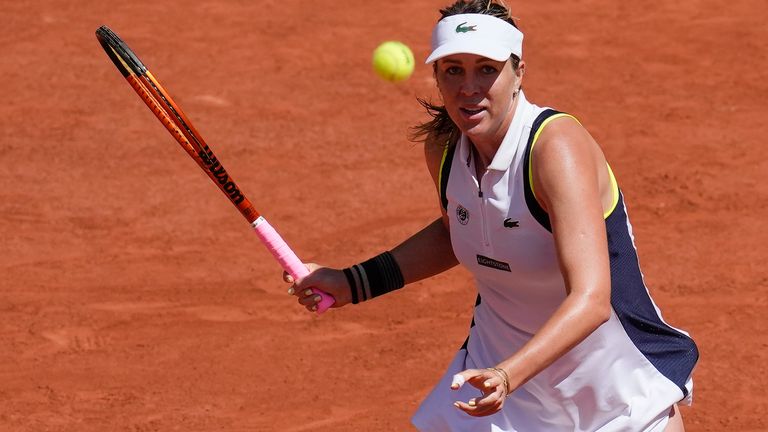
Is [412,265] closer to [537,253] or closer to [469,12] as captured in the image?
[537,253]

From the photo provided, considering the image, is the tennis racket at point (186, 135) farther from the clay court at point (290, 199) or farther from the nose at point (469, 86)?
the clay court at point (290, 199)

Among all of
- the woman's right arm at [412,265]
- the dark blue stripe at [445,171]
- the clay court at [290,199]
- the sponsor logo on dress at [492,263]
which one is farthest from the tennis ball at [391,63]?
the sponsor logo on dress at [492,263]

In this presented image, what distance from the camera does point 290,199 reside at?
801 cm

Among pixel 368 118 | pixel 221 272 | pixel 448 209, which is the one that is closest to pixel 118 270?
pixel 221 272

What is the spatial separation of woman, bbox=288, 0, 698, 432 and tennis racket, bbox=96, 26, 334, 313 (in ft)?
1.92

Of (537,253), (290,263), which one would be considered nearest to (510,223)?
(537,253)

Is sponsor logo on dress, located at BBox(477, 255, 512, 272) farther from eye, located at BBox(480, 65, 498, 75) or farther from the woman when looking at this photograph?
eye, located at BBox(480, 65, 498, 75)

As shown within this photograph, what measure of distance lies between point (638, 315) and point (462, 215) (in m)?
0.57

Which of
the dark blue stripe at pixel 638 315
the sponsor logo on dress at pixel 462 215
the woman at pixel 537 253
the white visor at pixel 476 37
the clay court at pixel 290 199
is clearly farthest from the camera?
the clay court at pixel 290 199

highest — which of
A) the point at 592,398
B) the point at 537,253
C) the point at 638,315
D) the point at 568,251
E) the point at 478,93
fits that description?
the point at 478,93

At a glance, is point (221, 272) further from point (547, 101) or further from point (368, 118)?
point (547, 101)

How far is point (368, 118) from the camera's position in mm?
9148

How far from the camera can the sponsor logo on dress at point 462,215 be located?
358 cm

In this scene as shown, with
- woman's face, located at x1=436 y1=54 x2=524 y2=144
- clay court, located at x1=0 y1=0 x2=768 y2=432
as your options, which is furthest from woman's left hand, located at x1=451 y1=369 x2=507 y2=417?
clay court, located at x1=0 y1=0 x2=768 y2=432
